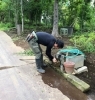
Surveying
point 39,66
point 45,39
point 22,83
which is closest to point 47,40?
point 45,39

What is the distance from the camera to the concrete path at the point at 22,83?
13.3 feet

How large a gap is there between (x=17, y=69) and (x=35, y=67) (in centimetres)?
55

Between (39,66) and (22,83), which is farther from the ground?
(39,66)

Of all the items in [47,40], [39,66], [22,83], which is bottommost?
[22,83]

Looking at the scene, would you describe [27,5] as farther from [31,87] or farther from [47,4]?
[31,87]

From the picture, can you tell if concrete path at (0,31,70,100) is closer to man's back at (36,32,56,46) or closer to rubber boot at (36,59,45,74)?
rubber boot at (36,59,45,74)

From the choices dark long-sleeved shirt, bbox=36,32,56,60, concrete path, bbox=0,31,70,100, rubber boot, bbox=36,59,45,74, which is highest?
dark long-sleeved shirt, bbox=36,32,56,60

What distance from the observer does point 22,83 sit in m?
4.70

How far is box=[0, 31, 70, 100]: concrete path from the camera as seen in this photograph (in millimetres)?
4055

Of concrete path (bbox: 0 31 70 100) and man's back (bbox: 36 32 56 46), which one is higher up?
man's back (bbox: 36 32 56 46)

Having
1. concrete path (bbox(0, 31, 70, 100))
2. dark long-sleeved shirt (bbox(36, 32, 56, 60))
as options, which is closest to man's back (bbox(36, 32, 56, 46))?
dark long-sleeved shirt (bbox(36, 32, 56, 60))

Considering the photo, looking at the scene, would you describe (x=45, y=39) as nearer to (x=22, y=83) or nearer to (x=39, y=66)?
(x=39, y=66)

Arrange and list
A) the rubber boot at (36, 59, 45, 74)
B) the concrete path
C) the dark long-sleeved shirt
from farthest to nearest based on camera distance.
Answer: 1. the rubber boot at (36, 59, 45, 74)
2. the dark long-sleeved shirt
3. the concrete path

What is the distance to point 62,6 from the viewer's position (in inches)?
512
